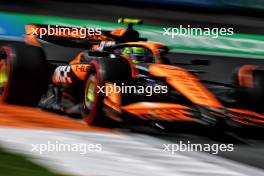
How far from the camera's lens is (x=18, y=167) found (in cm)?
416

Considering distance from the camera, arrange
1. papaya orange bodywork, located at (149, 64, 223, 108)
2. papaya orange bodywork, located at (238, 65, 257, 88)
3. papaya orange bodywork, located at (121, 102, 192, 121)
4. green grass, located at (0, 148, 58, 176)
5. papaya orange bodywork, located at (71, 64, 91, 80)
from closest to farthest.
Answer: green grass, located at (0, 148, 58, 176), papaya orange bodywork, located at (121, 102, 192, 121), papaya orange bodywork, located at (149, 64, 223, 108), papaya orange bodywork, located at (71, 64, 91, 80), papaya orange bodywork, located at (238, 65, 257, 88)

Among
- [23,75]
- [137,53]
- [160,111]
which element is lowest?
[160,111]

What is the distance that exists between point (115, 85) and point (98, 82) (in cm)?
17

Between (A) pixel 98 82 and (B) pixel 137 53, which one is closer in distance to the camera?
(A) pixel 98 82

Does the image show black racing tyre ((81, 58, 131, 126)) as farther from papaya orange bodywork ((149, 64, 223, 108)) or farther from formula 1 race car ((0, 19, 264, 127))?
papaya orange bodywork ((149, 64, 223, 108))

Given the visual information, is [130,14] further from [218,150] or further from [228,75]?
[218,150]

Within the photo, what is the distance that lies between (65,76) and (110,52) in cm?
65

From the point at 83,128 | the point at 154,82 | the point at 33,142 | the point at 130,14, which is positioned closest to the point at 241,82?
the point at 154,82

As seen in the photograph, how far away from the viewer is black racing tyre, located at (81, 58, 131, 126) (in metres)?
6.55

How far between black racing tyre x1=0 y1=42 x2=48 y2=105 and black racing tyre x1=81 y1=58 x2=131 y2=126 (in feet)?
3.12

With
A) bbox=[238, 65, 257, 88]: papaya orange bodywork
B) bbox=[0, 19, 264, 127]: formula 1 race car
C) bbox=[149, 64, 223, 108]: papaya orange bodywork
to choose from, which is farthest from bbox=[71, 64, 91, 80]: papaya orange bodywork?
bbox=[238, 65, 257, 88]: papaya orange bodywork

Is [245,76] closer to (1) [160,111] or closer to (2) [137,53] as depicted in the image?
(2) [137,53]

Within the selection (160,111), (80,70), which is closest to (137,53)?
(80,70)

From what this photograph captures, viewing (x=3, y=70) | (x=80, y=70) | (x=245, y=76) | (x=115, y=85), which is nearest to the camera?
(x=115, y=85)
